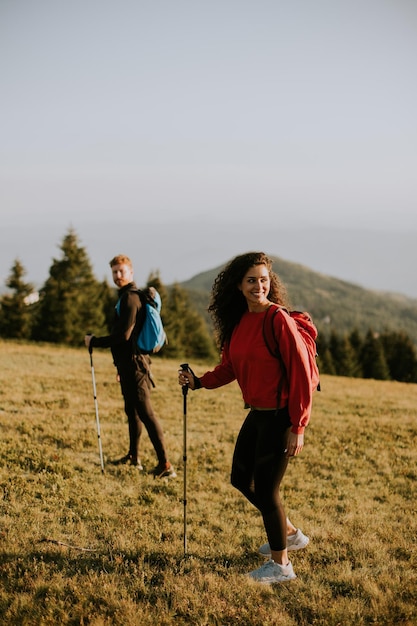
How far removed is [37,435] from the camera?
9922mm

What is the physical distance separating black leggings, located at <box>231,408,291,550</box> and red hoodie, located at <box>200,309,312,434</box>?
15cm

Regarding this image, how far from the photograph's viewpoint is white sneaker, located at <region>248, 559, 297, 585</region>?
489 cm

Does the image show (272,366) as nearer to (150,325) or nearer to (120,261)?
(150,325)

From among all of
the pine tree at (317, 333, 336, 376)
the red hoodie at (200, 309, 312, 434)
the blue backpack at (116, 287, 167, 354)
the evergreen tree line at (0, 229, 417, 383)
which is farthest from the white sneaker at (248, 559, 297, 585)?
the pine tree at (317, 333, 336, 376)

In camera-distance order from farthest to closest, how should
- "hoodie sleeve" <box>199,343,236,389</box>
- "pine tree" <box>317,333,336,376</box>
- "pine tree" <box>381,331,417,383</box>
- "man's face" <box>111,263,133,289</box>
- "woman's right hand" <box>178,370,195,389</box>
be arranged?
"pine tree" <box>381,331,417,383</box> < "pine tree" <box>317,333,336,376</box> < "man's face" <box>111,263,133,289</box> < "woman's right hand" <box>178,370,195,389</box> < "hoodie sleeve" <box>199,343,236,389</box>

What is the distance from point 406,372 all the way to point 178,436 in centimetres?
7740

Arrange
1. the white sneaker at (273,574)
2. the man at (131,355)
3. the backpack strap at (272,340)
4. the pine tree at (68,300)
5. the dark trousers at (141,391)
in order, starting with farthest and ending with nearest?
the pine tree at (68,300), the dark trousers at (141,391), the man at (131,355), the white sneaker at (273,574), the backpack strap at (272,340)

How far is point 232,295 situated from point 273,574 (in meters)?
2.98

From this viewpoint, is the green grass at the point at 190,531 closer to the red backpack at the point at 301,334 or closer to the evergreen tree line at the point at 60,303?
the red backpack at the point at 301,334

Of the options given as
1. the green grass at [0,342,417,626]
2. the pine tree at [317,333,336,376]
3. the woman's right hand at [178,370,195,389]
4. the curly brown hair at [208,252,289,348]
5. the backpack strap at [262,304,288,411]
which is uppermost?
the curly brown hair at [208,252,289,348]

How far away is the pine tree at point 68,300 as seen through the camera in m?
53.7

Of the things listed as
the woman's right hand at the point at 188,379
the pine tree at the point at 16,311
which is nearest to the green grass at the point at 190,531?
the woman's right hand at the point at 188,379

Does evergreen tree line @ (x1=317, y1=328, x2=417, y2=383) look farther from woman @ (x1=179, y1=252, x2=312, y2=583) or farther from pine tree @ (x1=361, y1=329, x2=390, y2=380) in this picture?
woman @ (x1=179, y1=252, x2=312, y2=583)

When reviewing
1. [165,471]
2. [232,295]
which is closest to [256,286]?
[232,295]
